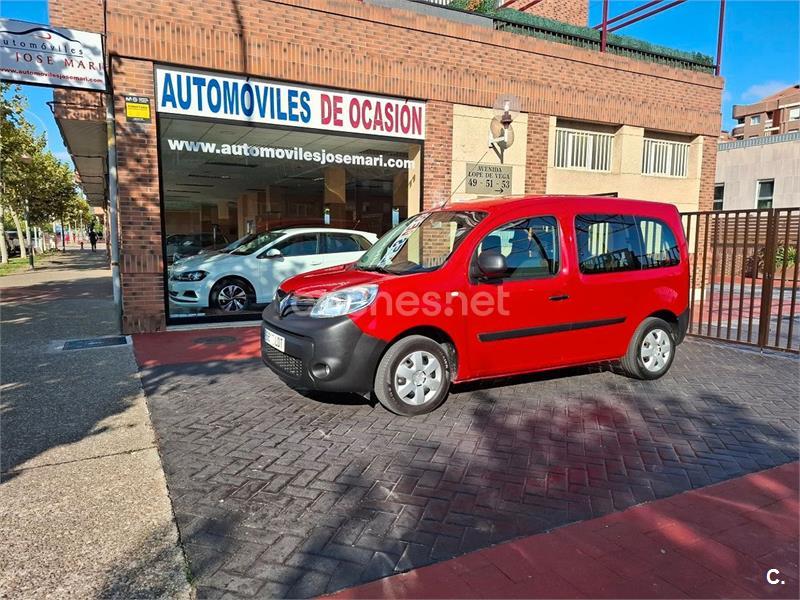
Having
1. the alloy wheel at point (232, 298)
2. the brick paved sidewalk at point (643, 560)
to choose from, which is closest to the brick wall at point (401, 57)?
the alloy wheel at point (232, 298)

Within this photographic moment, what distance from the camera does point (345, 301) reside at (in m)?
4.48

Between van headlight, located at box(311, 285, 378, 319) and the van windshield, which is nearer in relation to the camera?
van headlight, located at box(311, 285, 378, 319)

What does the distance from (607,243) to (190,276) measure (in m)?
6.71

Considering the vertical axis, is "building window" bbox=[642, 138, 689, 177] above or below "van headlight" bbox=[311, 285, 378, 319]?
above

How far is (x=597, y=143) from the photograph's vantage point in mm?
11883

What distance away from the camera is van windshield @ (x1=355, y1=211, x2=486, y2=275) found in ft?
16.1

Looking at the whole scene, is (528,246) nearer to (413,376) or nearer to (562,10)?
(413,376)

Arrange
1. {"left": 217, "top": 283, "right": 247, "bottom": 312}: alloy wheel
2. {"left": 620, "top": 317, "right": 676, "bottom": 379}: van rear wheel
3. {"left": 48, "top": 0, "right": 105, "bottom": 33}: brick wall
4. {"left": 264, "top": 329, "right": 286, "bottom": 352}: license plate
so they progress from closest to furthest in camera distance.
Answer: {"left": 264, "top": 329, "right": 286, "bottom": 352}: license plate, {"left": 620, "top": 317, "right": 676, "bottom": 379}: van rear wheel, {"left": 48, "top": 0, "right": 105, "bottom": 33}: brick wall, {"left": 217, "top": 283, "right": 247, "bottom": 312}: alloy wheel

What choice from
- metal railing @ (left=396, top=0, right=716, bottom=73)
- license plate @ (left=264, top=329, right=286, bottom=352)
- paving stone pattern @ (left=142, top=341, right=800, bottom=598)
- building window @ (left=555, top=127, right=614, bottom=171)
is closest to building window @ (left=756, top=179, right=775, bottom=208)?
metal railing @ (left=396, top=0, right=716, bottom=73)

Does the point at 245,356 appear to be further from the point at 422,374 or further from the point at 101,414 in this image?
the point at 422,374

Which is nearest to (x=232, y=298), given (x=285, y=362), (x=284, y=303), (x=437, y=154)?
(x=437, y=154)

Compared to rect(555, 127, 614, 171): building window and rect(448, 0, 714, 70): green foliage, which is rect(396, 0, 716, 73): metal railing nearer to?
rect(448, 0, 714, 70): green foliage

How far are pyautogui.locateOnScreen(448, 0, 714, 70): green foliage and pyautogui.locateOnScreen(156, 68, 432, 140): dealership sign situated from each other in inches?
114

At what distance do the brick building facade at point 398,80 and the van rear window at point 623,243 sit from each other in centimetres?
494
